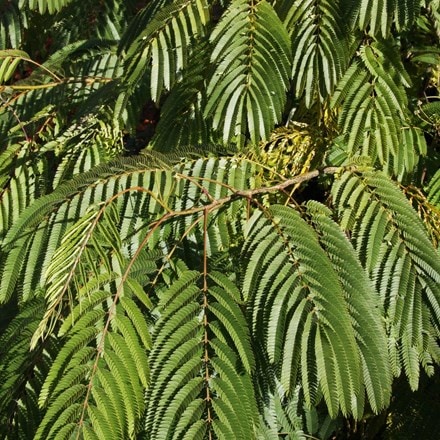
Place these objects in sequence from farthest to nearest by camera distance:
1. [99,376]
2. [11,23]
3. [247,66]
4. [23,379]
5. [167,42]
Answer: [11,23] → [167,42] → [247,66] → [23,379] → [99,376]

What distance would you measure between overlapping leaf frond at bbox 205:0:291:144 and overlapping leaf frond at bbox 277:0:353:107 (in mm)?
65

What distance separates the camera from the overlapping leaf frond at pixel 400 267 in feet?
5.57

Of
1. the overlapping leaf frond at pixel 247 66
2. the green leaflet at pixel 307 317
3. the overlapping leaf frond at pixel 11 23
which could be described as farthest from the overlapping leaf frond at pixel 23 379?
the overlapping leaf frond at pixel 11 23

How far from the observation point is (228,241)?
1.78m

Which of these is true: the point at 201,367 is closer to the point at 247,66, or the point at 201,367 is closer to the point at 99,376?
the point at 99,376

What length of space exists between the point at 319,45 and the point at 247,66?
0.20 m

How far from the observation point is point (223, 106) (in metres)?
1.91

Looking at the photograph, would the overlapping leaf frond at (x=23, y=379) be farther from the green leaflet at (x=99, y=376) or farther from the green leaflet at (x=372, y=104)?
the green leaflet at (x=372, y=104)

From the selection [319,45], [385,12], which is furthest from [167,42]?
[385,12]

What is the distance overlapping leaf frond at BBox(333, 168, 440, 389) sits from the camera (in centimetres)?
170

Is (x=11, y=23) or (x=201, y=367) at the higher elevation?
(x=11, y=23)

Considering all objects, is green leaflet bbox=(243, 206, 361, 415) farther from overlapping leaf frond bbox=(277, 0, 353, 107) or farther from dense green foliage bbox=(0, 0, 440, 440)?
overlapping leaf frond bbox=(277, 0, 353, 107)

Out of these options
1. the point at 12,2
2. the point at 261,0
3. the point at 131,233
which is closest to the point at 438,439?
the point at 131,233

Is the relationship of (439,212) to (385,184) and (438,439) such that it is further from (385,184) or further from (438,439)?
(438,439)
